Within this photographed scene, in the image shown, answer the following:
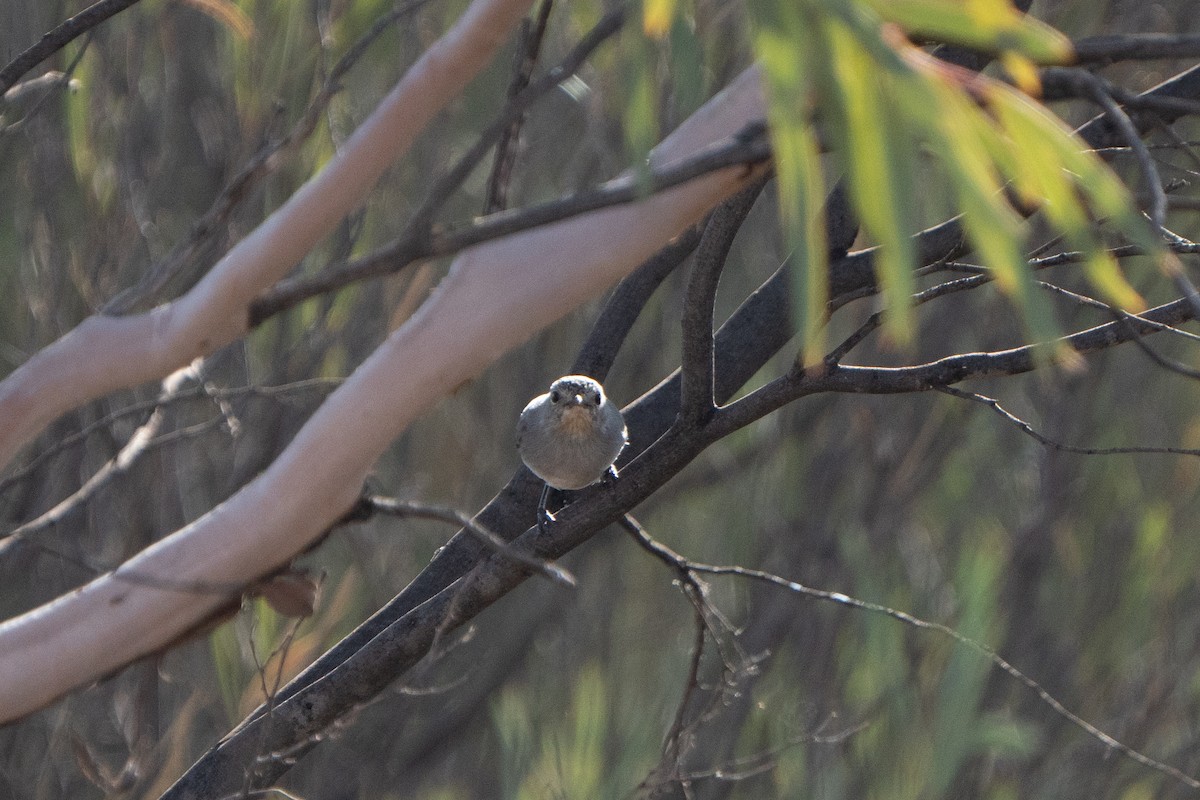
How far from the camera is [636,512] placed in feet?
18.8

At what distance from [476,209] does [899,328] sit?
5.00m

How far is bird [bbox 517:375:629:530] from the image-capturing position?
3.38 metres

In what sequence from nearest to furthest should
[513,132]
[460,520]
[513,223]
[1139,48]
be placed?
[513,223] → [1139,48] → [460,520] → [513,132]

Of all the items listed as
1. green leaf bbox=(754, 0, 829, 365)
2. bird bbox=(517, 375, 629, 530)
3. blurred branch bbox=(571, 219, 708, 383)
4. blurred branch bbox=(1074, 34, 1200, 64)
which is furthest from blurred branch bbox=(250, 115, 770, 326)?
bird bbox=(517, 375, 629, 530)

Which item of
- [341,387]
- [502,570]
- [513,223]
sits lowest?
[502,570]

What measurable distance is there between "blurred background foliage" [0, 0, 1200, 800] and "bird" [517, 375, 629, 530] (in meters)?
0.85

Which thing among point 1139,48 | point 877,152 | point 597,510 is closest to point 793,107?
point 877,152

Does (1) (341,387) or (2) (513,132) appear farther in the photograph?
(2) (513,132)

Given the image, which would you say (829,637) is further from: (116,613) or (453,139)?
(116,613)

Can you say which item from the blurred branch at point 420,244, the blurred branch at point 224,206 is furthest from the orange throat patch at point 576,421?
the blurred branch at point 420,244

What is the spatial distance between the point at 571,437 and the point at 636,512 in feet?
7.44

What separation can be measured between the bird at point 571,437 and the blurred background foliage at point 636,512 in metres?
0.85

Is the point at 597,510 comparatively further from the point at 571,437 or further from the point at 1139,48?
the point at 1139,48

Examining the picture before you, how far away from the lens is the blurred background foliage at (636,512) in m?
4.36
